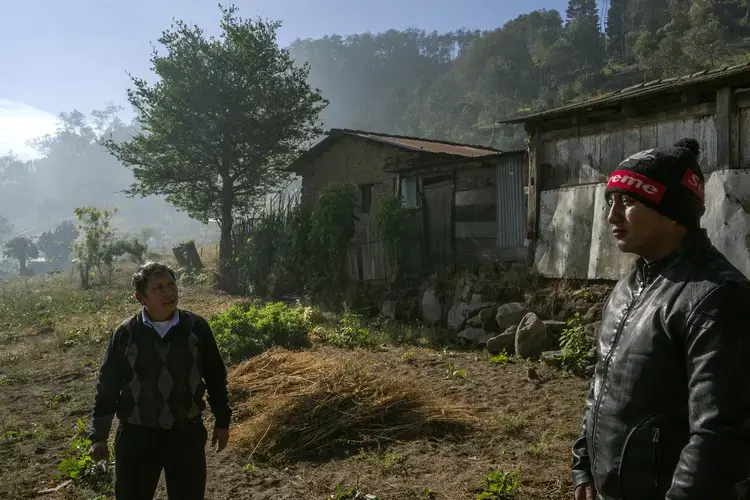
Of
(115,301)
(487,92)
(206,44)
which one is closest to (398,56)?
(487,92)

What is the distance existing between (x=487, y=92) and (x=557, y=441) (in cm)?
6056

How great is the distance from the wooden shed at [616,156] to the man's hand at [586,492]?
682cm

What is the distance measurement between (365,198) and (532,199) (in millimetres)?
7326

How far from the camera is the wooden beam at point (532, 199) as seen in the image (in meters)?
10.5

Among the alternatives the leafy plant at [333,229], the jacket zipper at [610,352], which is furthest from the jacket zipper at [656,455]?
the leafy plant at [333,229]

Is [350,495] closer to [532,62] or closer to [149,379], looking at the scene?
[149,379]

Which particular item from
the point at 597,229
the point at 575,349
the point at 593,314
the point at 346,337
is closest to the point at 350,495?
the point at 575,349

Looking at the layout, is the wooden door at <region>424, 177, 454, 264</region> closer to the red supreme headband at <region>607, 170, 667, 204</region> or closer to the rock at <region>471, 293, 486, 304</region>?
the rock at <region>471, 293, 486, 304</region>

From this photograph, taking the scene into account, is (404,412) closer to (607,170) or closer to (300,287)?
(607,170)

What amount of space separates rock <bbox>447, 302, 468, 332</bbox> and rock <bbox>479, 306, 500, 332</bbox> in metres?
0.56

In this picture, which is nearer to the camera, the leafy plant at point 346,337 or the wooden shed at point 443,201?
the leafy plant at point 346,337

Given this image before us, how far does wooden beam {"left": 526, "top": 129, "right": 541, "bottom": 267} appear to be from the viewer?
1048cm

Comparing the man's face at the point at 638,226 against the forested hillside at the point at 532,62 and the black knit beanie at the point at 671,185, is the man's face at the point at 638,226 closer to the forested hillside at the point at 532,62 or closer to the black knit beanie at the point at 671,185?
the black knit beanie at the point at 671,185

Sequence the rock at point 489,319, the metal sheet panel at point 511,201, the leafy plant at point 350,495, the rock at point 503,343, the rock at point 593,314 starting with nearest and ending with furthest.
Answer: the leafy plant at point 350,495
the rock at point 593,314
the rock at point 503,343
the rock at point 489,319
the metal sheet panel at point 511,201
